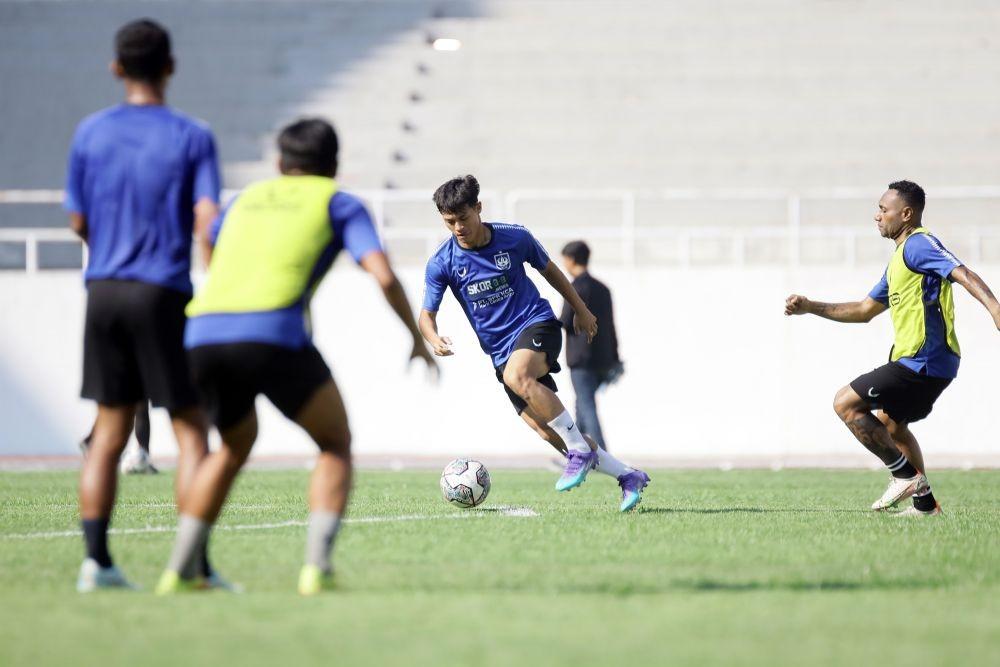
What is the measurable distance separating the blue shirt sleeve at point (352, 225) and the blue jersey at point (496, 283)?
168 inches

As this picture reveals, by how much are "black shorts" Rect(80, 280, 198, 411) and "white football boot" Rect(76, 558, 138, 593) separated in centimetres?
65

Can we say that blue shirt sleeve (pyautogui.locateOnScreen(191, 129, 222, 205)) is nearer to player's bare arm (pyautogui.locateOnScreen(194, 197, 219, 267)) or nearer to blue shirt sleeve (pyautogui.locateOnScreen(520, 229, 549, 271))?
player's bare arm (pyautogui.locateOnScreen(194, 197, 219, 267))

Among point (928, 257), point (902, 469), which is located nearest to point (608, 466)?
point (902, 469)

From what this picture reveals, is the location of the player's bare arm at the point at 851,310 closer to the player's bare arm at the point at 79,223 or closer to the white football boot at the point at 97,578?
the player's bare arm at the point at 79,223

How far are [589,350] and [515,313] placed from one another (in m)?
5.11

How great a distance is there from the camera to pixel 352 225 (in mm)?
5953

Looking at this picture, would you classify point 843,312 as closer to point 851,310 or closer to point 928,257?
point 851,310

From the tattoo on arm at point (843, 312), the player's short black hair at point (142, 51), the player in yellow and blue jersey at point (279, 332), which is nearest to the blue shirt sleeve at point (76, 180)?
the player's short black hair at point (142, 51)

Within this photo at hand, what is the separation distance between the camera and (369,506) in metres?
10.6

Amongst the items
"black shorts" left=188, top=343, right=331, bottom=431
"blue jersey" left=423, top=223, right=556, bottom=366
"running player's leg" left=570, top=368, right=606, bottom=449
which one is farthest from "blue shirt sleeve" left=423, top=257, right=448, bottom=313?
"running player's leg" left=570, top=368, right=606, bottom=449

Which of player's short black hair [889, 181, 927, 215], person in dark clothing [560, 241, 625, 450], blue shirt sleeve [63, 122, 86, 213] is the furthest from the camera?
person in dark clothing [560, 241, 625, 450]

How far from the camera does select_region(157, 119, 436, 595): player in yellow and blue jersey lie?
585 cm

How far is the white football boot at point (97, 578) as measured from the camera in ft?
20.3

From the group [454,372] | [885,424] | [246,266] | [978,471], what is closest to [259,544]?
[246,266]
